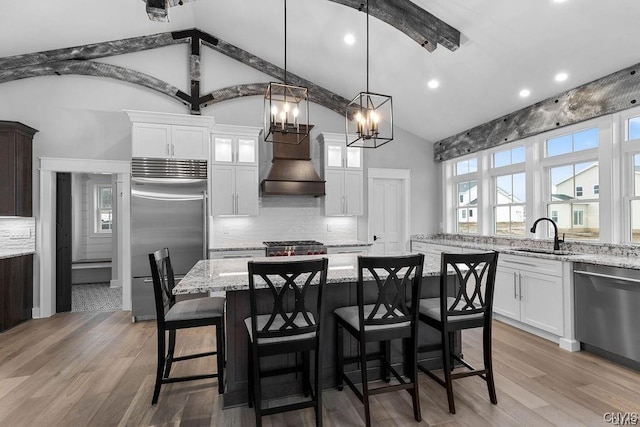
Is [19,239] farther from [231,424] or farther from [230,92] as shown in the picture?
[231,424]

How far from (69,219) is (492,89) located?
6240mm

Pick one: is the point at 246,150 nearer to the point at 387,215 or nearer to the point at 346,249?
the point at 346,249

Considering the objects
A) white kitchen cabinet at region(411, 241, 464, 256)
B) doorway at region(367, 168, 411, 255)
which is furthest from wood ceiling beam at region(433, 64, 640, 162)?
white kitchen cabinet at region(411, 241, 464, 256)

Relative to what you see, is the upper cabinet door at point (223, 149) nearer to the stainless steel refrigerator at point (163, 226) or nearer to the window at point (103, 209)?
the stainless steel refrigerator at point (163, 226)

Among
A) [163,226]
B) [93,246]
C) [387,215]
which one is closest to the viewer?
[163,226]

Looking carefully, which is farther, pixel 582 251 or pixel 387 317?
pixel 582 251

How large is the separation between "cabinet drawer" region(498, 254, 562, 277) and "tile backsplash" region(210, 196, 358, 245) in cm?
245

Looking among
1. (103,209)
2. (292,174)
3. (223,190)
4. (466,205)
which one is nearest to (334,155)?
(292,174)

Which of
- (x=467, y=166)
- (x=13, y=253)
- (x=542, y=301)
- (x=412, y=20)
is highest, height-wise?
(x=412, y=20)

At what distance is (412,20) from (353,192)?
2623mm

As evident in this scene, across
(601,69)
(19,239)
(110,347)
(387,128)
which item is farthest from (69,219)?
(601,69)

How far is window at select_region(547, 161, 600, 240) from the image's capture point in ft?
12.6

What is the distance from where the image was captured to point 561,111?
3.93 meters

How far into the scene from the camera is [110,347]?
3.43 m
